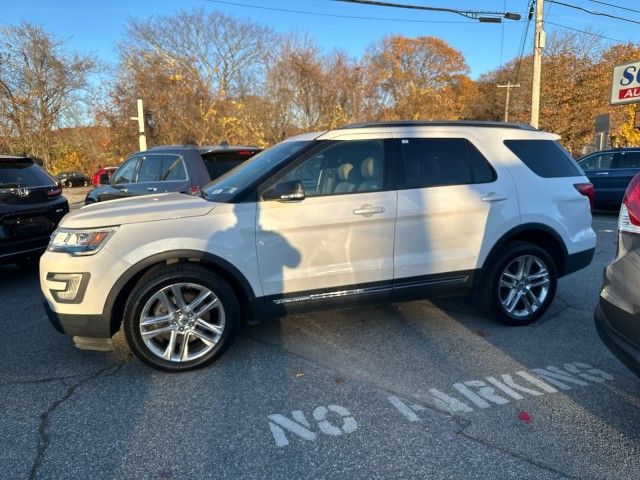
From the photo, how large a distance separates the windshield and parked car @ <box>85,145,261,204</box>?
2.50 m

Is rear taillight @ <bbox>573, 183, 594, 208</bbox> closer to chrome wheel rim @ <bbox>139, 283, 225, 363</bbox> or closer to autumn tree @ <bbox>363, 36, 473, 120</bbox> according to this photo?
chrome wheel rim @ <bbox>139, 283, 225, 363</bbox>

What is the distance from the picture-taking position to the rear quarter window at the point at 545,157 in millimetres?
4418

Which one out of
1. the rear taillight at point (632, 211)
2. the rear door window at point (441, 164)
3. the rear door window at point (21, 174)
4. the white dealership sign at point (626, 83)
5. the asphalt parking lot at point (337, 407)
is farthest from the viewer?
the white dealership sign at point (626, 83)

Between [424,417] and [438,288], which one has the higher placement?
[438,288]

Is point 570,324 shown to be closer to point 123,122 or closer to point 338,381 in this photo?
point 338,381

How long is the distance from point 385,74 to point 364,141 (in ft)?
112

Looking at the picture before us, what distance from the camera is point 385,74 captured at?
1404 inches

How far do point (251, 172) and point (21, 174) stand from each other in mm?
3738

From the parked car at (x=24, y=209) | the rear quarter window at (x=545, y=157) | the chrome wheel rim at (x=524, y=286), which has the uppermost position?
the rear quarter window at (x=545, y=157)

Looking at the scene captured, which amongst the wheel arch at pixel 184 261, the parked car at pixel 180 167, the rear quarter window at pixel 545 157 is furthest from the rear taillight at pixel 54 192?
the rear quarter window at pixel 545 157

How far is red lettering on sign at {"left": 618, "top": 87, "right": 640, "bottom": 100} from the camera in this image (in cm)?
1848

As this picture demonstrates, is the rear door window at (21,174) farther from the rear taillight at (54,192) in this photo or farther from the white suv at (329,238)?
the white suv at (329,238)

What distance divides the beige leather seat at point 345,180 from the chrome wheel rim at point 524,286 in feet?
5.45

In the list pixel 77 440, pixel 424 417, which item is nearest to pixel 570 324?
pixel 424 417
